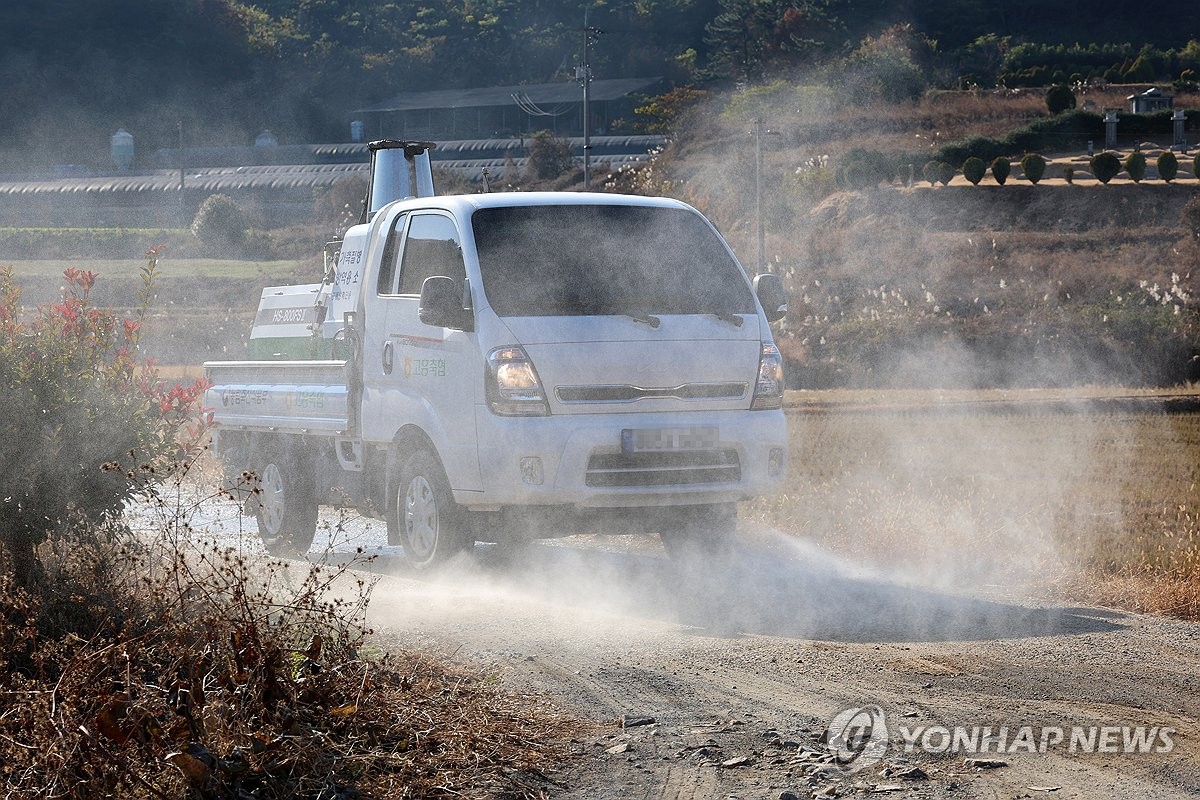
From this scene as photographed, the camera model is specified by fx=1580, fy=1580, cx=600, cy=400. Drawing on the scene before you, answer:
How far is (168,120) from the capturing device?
100688 mm

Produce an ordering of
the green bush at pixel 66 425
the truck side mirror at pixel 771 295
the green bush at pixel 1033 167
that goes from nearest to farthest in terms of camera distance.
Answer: the green bush at pixel 66 425, the truck side mirror at pixel 771 295, the green bush at pixel 1033 167

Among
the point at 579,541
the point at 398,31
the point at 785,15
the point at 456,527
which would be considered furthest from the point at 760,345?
the point at 398,31

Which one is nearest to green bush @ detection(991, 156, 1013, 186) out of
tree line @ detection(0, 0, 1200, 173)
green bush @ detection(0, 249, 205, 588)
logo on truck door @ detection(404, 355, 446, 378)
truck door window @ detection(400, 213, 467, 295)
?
tree line @ detection(0, 0, 1200, 173)

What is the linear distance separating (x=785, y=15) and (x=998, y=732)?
292ft

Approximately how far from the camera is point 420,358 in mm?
9641

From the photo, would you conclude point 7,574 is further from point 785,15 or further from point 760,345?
point 785,15

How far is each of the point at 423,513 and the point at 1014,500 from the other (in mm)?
6545

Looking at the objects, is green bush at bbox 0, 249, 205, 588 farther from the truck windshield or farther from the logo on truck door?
the truck windshield

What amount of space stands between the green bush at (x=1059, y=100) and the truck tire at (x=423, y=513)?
200 ft

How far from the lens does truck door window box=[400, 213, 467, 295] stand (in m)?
9.62

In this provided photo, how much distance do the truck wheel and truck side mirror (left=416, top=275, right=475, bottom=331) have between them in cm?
164

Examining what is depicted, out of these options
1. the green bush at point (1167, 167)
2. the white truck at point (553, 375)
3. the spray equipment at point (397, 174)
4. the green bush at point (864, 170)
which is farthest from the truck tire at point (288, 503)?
the green bush at point (864, 170)

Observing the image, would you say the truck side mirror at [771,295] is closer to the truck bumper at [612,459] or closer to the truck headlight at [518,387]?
the truck bumper at [612,459]

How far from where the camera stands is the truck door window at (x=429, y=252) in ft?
31.6
